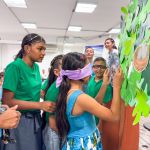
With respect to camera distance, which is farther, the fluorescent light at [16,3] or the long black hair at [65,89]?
the fluorescent light at [16,3]

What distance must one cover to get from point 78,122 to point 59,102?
0.59 feet

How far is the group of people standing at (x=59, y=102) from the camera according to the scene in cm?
137

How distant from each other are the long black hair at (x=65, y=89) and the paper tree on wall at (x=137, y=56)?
14.4 inches

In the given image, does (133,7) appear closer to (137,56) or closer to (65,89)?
(137,56)

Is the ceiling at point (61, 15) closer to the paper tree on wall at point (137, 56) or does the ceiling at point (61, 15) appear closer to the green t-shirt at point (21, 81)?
the green t-shirt at point (21, 81)

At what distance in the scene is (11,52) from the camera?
12.5m

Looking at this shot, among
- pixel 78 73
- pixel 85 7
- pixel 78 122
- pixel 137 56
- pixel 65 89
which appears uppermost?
pixel 85 7

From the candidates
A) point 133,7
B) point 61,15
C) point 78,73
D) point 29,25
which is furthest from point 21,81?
point 29,25

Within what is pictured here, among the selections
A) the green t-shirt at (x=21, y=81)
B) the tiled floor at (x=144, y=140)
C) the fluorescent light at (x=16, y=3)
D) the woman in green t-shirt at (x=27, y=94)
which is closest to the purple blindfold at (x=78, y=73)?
the woman in green t-shirt at (x=27, y=94)

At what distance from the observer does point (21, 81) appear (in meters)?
1.73

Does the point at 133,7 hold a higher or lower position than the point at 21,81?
higher

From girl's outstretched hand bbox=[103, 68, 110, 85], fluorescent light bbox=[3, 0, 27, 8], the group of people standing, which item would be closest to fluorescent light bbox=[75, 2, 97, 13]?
fluorescent light bbox=[3, 0, 27, 8]

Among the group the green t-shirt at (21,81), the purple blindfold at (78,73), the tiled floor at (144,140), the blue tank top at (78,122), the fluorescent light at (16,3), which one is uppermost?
the fluorescent light at (16,3)

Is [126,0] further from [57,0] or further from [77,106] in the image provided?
[77,106]
